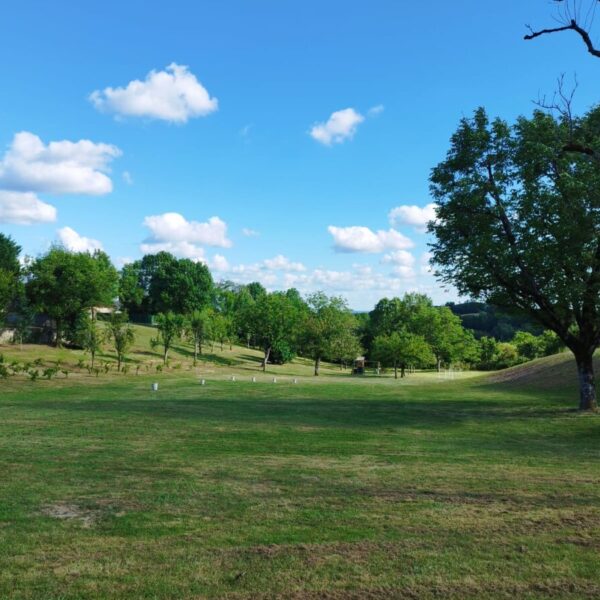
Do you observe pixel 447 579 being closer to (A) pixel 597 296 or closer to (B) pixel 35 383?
(A) pixel 597 296

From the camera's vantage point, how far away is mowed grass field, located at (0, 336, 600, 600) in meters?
5.70

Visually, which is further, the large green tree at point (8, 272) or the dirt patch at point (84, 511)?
the large green tree at point (8, 272)

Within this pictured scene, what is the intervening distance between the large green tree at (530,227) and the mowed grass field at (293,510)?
672 cm

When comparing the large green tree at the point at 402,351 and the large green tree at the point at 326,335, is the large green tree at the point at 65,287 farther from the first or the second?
the large green tree at the point at 402,351

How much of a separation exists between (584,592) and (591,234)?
1810 cm

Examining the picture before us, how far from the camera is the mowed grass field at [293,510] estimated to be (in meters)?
5.70

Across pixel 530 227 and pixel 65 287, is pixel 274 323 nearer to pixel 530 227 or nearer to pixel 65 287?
pixel 65 287

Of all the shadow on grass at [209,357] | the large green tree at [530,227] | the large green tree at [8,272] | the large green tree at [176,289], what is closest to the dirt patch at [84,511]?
the large green tree at [530,227]

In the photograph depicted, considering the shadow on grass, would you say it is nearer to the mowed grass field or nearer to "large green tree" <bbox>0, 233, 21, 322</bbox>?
"large green tree" <bbox>0, 233, 21, 322</bbox>

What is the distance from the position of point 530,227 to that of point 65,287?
56.8 m

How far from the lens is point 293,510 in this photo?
26.9 ft

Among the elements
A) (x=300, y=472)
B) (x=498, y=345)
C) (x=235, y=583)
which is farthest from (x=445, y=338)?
(x=235, y=583)

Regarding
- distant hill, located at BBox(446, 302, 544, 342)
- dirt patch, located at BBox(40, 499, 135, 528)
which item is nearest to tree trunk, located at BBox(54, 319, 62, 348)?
dirt patch, located at BBox(40, 499, 135, 528)

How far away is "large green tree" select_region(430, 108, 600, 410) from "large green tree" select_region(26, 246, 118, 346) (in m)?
51.1
